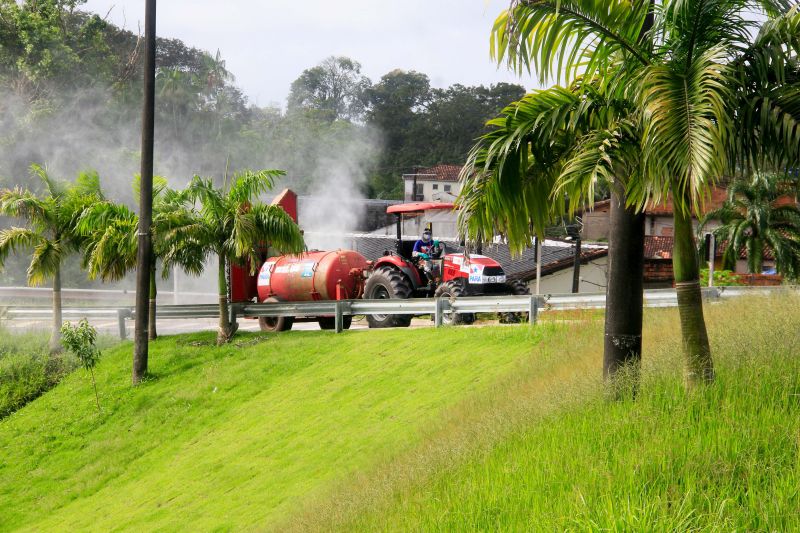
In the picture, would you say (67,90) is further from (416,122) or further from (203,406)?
(203,406)

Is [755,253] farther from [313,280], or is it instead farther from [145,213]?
[145,213]

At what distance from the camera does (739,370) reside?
31.0 ft

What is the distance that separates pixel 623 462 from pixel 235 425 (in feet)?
37.8

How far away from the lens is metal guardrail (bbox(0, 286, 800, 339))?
1739 centimetres

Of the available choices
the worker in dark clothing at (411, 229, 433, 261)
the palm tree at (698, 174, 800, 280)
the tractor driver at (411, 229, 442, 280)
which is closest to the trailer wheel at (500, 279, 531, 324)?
the tractor driver at (411, 229, 442, 280)

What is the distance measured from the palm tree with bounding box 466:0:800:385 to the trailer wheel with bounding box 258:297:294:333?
1489 cm

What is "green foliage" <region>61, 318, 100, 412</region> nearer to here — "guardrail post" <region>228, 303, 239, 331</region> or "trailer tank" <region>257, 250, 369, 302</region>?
"guardrail post" <region>228, 303, 239, 331</region>

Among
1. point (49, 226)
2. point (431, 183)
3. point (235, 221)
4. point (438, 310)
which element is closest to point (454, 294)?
point (438, 310)

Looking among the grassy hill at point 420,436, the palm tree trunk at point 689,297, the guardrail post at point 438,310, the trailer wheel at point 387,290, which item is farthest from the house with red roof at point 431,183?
the palm tree trunk at point 689,297

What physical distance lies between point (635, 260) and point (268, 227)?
13510 millimetres

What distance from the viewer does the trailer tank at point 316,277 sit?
2455cm

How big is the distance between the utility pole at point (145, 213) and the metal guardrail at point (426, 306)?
232cm

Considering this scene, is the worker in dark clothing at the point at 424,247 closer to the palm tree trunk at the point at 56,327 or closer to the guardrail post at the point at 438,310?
the guardrail post at the point at 438,310

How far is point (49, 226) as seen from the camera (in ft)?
85.1
